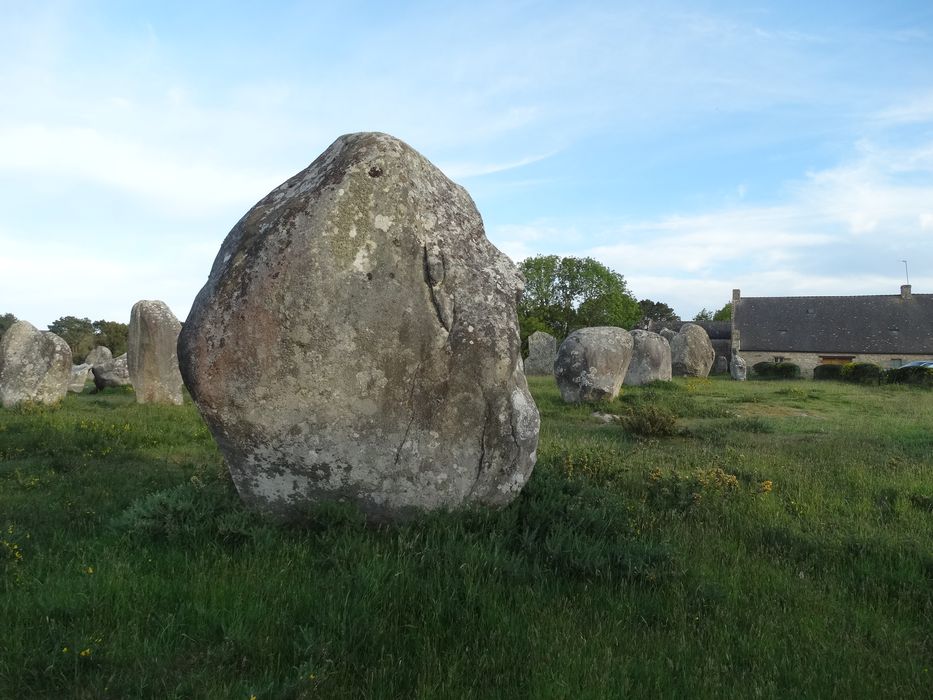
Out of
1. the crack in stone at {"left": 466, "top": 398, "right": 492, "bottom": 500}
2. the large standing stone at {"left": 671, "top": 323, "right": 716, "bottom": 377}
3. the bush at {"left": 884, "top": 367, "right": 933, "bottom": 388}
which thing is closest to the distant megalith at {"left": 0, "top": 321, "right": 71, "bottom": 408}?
the crack in stone at {"left": 466, "top": 398, "right": 492, "bottom": 500}

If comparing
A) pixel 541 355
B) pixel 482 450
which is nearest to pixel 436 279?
pixel 482 450

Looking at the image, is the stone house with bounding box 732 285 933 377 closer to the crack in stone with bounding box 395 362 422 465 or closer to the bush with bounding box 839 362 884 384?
the bush with bounding box 839 362 884 384

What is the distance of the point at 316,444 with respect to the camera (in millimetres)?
5363

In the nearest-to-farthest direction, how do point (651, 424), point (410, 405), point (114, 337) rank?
point (410, 405), point (651, 424), point (114, 337)

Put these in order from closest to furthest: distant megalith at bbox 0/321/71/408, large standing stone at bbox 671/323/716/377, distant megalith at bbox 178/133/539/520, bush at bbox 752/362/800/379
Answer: distant megalith at bbox 178/133/539/520 → distant megalith at bbox 0/321/71/408 → large standing stone at bbox 671/323/716/377 → bush at bbox 752/362/800/379

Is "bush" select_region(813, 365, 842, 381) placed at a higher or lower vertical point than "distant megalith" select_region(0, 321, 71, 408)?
lower

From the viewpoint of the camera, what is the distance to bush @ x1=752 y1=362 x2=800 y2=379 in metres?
38.6

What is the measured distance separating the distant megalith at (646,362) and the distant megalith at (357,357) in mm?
21343

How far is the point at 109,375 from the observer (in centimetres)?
2498

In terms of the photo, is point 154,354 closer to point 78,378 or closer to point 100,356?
point 100,356

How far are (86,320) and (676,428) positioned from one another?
244 ft

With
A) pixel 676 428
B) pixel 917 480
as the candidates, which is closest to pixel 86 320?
pixel 676 428

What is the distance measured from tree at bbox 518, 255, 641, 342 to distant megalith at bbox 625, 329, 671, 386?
38.8m

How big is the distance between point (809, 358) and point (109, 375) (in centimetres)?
4383
